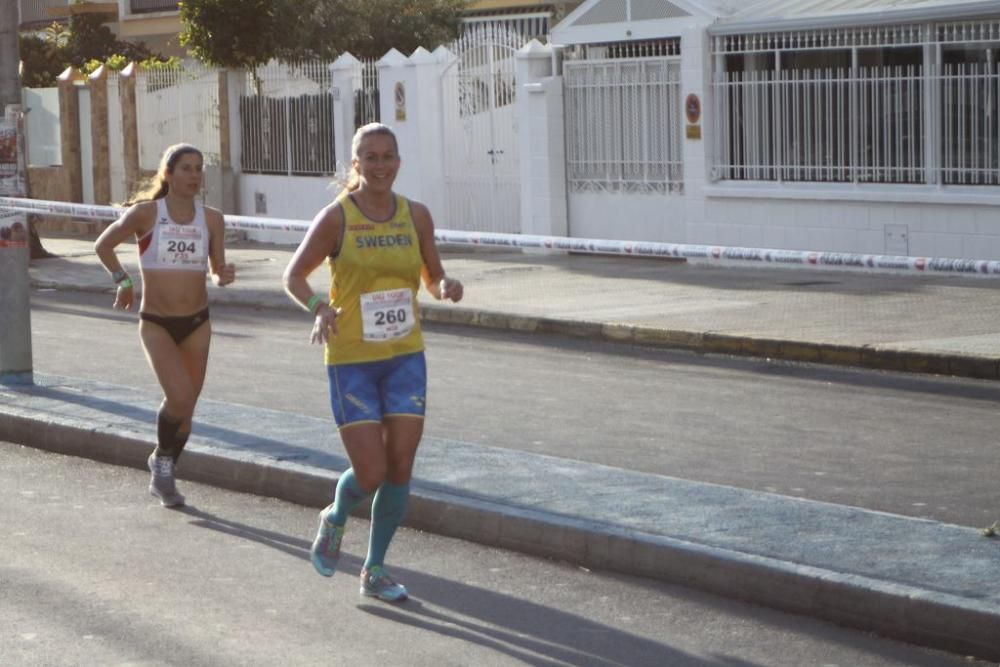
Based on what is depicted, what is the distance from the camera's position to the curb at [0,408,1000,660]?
19.9 feet

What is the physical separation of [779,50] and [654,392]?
29.3 ft

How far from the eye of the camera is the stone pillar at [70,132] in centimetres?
3145

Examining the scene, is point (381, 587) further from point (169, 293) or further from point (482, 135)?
point (482, 135)

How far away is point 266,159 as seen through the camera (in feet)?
92.2

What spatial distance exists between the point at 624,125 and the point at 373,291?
1566 cm

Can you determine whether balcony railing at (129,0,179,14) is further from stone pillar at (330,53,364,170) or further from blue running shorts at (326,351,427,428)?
blue running shorts at (326,351,427,428)

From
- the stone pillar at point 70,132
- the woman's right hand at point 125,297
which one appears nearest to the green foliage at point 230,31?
the stone pillar at point 70,132

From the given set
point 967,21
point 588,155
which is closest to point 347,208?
point 967,21

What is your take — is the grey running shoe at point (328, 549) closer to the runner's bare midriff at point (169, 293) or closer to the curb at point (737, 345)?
the runner's bare midriff at point (169, 293)

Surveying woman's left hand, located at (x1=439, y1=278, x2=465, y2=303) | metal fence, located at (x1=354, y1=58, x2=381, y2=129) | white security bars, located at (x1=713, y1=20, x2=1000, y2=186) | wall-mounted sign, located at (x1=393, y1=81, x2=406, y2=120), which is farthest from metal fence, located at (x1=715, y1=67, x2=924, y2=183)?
woman's left hand, located at (x1=439, y1=278, x2=465, y2=303)

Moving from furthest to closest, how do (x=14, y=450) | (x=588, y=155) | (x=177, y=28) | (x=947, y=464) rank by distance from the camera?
(x=177, y=28), (x=588, y=155), (x=14, y=450), (x=947, y=464)

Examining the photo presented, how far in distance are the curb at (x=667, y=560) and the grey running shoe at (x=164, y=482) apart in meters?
0.40

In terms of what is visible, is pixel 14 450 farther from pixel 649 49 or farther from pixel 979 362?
pixel 649 49

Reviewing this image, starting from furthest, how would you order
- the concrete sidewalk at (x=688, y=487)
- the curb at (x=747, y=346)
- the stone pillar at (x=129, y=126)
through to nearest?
1. the stone pillar at (x=129, y=126)
2. the curb at (x=747, y=346)
3. the concrete sidewalk at (x=688, y=487)
